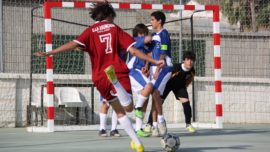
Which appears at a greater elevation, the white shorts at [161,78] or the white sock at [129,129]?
the white shorts at [161,78]

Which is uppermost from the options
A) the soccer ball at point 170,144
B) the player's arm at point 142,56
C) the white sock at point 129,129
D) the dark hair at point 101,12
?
the dark hair at point 101,12

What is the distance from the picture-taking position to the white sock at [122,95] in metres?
8.36

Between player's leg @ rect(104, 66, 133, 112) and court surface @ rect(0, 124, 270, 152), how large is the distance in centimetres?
82

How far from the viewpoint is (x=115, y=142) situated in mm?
10414

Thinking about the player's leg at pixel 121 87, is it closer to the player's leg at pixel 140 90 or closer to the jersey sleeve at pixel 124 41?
the jersey sleeve at pixel 124 41

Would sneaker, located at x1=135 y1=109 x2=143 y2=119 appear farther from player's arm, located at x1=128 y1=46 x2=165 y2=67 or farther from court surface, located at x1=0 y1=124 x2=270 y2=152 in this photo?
player's arm, located at x1=128 y1=46 x2=165 y2=67

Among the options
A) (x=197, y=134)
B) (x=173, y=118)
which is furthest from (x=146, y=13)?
(x=197, y=134)

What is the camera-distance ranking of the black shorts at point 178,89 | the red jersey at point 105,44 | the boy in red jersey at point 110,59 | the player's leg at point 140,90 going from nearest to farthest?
the boy in red jersey at point 110,59 → the red jersey at point 105,44 → the player's leg at point 140,90 → the black shorts at point 178,89

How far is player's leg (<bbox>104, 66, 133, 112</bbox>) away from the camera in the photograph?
8297 millimetres

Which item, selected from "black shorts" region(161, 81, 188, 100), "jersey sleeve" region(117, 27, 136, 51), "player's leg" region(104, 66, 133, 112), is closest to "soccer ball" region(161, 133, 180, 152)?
"player's leg" region(104, 66, 133, 112)

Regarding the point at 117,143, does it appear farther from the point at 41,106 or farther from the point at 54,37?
the point at 54,37

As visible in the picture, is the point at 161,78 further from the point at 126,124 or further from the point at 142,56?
the point at 126,124

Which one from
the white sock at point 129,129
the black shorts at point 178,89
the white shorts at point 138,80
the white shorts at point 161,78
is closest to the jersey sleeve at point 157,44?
the white shorts at point 161,78

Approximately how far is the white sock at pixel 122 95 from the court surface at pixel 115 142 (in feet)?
2.78
